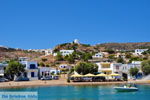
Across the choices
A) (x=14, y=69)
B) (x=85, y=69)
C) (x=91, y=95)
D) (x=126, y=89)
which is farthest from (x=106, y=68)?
(x=91, y=95)

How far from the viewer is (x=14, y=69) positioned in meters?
87.2

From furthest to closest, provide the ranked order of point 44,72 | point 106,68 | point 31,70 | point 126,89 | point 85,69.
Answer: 1. point 44,72
2. point 106,68
3. point 31,70
4. point 85,69
5. point 126,89

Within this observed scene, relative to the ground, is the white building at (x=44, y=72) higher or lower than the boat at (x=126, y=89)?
higher

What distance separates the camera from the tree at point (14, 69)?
86.9 meters

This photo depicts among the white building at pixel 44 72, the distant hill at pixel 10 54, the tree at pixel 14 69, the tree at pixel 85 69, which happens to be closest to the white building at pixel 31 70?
the tree at pixel 14 69

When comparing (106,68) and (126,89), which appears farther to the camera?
(106,68)

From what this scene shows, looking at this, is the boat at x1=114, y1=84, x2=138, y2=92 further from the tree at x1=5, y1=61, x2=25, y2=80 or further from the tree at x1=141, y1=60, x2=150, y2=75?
the tree at x1=5, y1=61, x2=25, y2=80

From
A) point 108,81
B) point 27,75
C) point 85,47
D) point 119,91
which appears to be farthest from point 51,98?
point 85,47

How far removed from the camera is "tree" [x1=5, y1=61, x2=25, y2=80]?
8688 centimetres

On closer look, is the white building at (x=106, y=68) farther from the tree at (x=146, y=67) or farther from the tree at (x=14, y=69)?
the tree at (x=14, y=69)

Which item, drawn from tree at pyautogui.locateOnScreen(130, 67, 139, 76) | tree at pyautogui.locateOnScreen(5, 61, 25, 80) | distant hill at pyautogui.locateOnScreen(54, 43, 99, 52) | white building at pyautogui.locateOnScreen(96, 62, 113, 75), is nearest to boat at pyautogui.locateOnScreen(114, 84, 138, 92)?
tree at pyautogui.locateOnScreen(130, 67, 139, 76)

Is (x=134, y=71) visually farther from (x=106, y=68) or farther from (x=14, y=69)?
(x=14, y=69)

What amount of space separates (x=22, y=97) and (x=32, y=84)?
54594 millimetres

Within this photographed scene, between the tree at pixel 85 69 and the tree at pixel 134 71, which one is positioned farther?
the tree at pixel 134 71
